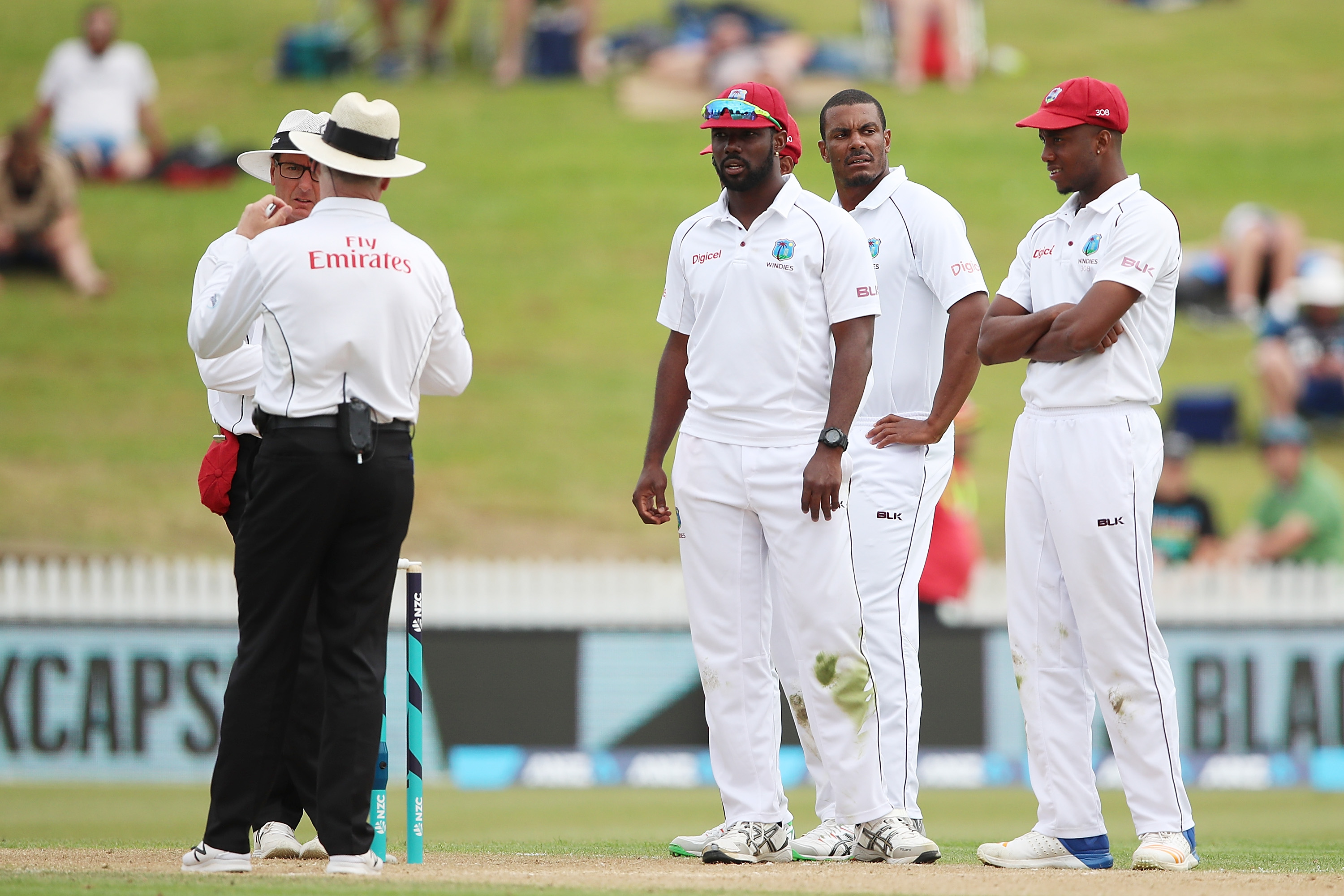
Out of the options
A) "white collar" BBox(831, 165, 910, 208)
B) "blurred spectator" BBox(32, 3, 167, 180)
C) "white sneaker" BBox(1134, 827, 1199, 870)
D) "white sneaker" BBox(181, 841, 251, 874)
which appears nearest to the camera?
"white sneaker" BBox(181, 841, 251, 874)

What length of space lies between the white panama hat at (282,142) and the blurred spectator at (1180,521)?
325 inches

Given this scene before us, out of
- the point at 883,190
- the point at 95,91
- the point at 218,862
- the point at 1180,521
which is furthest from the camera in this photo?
the point at 95,91

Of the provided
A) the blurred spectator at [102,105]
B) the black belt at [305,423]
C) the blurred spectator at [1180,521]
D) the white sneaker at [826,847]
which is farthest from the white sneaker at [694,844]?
the blurred spectator at [102,105]

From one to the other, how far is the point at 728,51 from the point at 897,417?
24.1 m

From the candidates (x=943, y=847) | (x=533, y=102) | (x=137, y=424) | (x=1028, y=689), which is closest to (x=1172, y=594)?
A: (x=943, y=847)

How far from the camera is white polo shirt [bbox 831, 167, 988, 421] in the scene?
6.20 meters

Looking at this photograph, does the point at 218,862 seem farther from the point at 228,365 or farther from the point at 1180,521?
the point at 1180,521

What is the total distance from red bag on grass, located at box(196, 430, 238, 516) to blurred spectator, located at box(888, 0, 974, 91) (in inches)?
1080

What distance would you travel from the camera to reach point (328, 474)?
5004 mm

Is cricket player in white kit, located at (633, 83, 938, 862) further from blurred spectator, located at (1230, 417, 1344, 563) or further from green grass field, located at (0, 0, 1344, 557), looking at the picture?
green grass field, located at (0, 0, 1344, 557)

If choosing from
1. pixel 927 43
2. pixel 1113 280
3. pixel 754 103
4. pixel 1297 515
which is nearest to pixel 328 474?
pixel 754 103

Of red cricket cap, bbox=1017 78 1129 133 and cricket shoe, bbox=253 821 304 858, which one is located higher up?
red cricket cap, bbox=1017 78 1129 133

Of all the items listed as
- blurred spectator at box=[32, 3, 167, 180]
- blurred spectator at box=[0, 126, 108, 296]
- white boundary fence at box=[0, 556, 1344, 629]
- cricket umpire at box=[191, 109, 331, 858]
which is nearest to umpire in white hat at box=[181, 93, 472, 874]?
cricket umpire at box=[191, 109, 331, 858]

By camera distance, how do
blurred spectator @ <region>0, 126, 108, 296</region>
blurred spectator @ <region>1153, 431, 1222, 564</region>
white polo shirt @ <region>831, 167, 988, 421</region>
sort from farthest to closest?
→ blurred spectator @ <region>0, 126, 108, 296</region> → blurred spectator @ <region>1153, 431, 1222, 564</region> → white polo shirt @ <region>831, 167, 988, 421</region>
